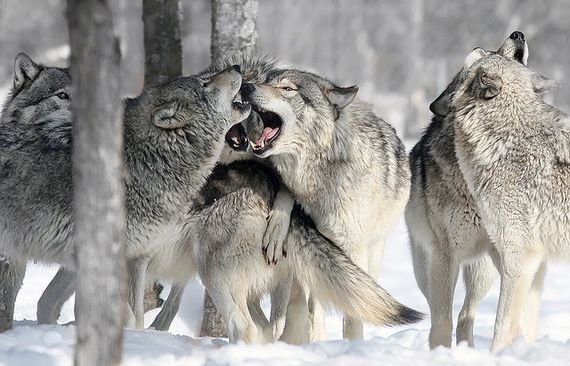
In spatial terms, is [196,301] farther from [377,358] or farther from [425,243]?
[377,358]

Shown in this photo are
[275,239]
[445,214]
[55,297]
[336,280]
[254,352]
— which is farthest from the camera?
[445,214]

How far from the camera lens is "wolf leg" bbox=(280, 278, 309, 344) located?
5.94 m

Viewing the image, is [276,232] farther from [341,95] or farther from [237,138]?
[341,95]

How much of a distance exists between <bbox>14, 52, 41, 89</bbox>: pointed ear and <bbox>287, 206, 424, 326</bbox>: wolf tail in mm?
2197

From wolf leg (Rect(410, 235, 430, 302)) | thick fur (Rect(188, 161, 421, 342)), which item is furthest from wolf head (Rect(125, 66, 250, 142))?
wolf leg (Rect(410, 235, 430, 302))

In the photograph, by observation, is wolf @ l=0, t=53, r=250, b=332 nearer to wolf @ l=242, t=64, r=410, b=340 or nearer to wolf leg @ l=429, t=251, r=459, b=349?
wolf @ l=242, t=64, r=410, b=340

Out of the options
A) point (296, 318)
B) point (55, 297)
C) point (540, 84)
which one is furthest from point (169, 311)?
point (540, 84)

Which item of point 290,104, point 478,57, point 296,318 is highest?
point 478,57

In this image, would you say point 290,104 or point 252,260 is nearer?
point 252,260

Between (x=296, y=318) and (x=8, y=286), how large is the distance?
183 cm

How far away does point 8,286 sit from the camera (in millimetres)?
5711

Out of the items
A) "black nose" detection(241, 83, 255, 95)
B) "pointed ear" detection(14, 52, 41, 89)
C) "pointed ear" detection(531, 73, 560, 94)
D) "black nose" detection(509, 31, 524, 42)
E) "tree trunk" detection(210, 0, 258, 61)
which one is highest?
"tree trunk" detection(210, 0, 258, 61)

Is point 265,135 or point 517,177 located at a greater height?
point 265,135

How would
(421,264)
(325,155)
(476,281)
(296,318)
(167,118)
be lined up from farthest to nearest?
(421,264)
(476,281)
(296,318)
(325,155)
(167,118)
